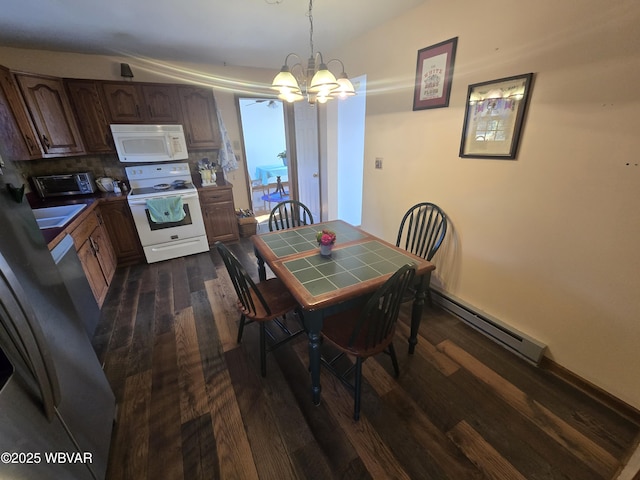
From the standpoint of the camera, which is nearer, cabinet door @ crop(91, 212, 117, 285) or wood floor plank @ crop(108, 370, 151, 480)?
wood floor plank @ crop(108, 370, 151, 480)

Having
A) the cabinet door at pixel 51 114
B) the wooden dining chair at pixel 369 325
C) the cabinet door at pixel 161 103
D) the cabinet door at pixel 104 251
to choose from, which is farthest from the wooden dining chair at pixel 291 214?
the cabinet door at pixel 51 114

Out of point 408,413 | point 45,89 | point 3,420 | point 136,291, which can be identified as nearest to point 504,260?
point 408,413

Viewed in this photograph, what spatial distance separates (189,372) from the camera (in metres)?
1.67

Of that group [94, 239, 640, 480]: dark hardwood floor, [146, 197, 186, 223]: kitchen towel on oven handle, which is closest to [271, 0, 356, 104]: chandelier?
[94, 239, 640, 480]: dark hardwood floor

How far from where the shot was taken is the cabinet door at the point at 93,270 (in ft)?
6.95

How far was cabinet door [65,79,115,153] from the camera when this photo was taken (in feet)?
8.71

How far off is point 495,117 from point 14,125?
4.01 m

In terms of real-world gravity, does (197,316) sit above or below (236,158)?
below

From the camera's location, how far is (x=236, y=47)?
275cm

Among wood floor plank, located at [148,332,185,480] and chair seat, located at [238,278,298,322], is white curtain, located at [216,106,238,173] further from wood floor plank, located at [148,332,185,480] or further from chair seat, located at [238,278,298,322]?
wood floor plank, located at [148,332,185,480]

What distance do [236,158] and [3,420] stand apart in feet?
11.9

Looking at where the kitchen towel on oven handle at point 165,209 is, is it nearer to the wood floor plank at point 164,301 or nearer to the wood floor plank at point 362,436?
the wood floor plank at point 164,301

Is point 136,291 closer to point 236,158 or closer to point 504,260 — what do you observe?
point 236,158

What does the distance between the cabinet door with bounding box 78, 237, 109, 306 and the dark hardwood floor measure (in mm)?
473
